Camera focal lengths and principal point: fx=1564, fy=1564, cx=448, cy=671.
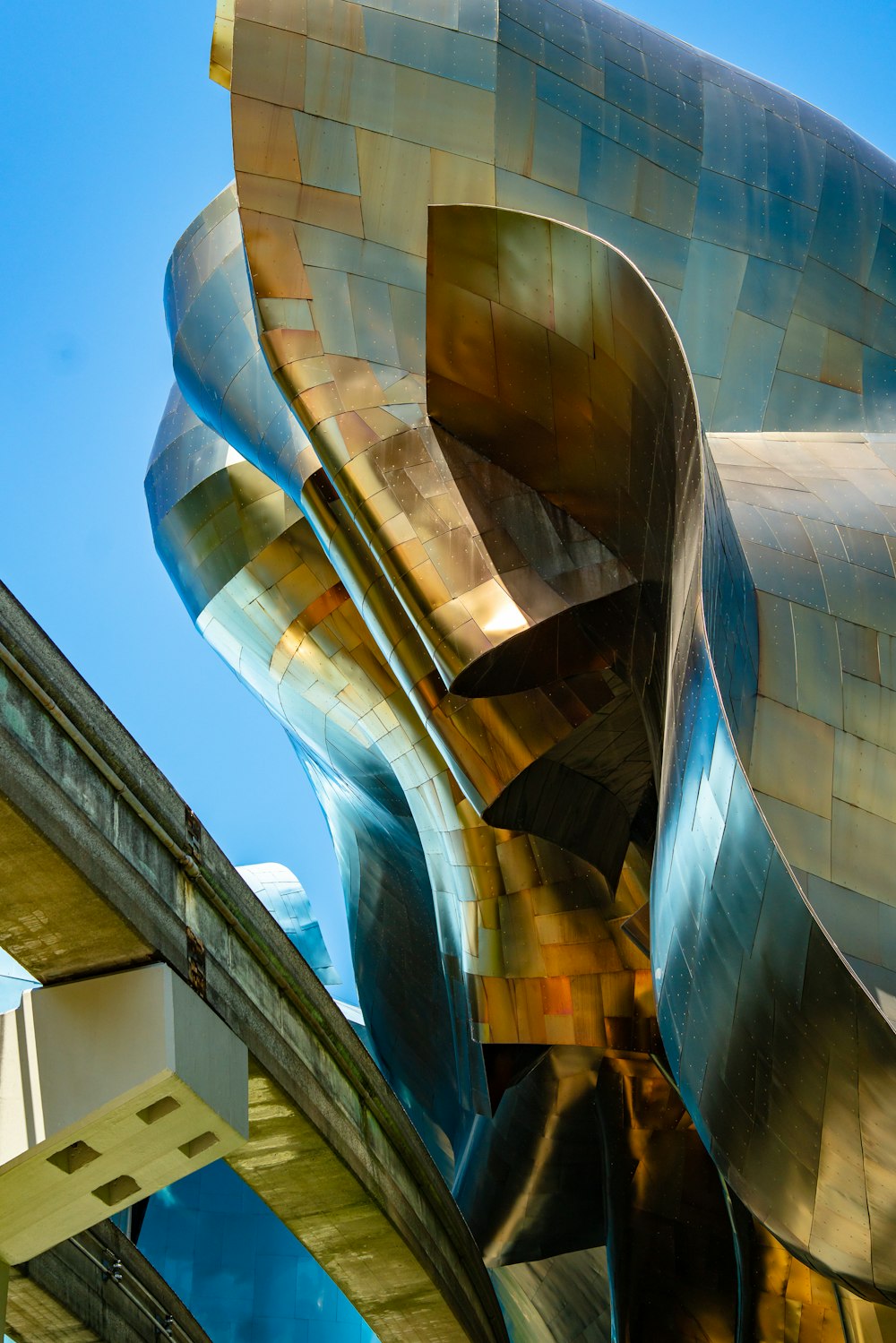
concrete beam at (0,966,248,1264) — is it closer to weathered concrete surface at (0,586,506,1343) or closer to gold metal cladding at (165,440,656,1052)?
weathered concrete surface at (0,586,506,1343)

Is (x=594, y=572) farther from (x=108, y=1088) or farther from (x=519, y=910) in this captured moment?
(x=108, y=1088)

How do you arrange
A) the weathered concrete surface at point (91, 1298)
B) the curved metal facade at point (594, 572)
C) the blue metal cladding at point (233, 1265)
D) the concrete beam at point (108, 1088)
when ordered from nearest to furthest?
the curved metal facade at point (594, 572) → the concrete beam at point (108, 1088) → the weathered concrete surface at point (91, 1298) → the blue metal cladding at point (233, 1265)

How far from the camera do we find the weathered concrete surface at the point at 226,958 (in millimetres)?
7449

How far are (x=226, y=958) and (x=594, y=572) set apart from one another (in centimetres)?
333

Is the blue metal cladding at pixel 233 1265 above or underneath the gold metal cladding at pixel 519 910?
underneath

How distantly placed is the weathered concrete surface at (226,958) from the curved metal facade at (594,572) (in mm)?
992

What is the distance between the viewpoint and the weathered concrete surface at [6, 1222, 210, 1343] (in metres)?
11.4

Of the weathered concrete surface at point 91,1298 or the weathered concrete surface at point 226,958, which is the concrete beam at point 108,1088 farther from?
the weathered concrete surface at point 91,1298

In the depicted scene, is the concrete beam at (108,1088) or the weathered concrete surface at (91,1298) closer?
the concrete beam at (108,1088)

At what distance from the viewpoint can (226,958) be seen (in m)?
9.49

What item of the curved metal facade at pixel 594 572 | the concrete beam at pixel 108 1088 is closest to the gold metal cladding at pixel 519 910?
the curved metal facade at pixel 594 572

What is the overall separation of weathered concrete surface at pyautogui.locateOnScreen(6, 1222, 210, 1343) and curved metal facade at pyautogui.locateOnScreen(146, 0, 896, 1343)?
296cm

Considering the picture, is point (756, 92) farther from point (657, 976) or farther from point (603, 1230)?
point (603, 1230)

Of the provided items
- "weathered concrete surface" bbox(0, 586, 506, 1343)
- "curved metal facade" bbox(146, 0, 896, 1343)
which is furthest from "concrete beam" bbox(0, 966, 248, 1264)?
"curved metal facade" bbox(146, 0, 896, 1343)
